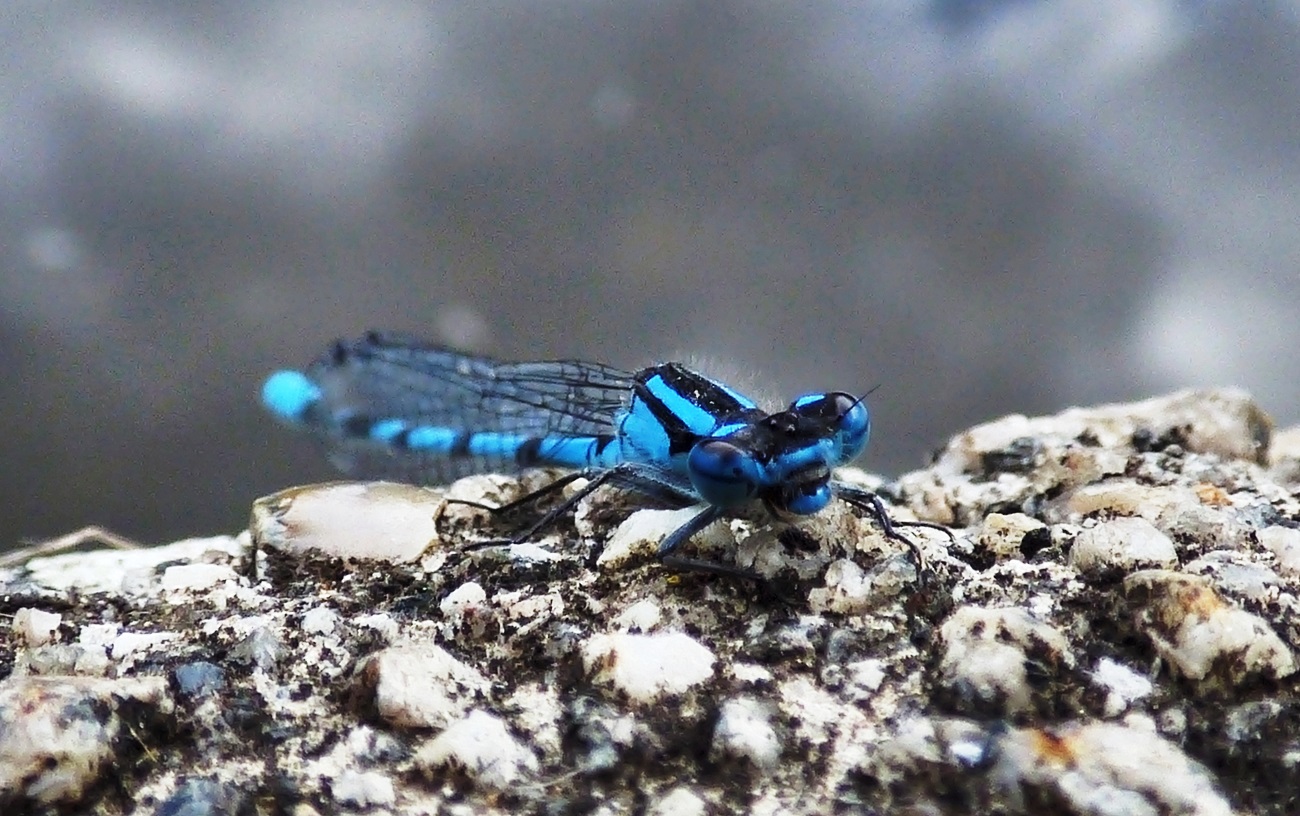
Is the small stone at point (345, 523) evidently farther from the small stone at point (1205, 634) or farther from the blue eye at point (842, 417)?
the small stone at point (1205, 634)

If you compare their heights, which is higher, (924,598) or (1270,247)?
(1270,247)

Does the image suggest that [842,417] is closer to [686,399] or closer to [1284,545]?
[686,399]

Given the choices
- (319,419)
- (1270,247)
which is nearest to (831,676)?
(319,419)

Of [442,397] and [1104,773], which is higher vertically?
[442,397]

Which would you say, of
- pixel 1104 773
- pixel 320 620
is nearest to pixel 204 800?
pixel 320 620

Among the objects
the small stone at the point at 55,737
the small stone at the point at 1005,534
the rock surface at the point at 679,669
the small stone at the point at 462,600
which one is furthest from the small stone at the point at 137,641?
the small stone at the point at 1005,534

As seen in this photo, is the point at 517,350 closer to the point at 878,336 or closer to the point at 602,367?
the point at 878,336
